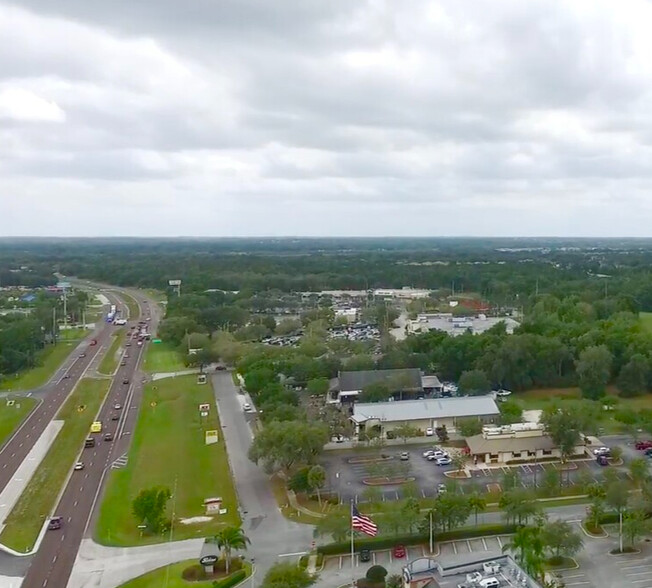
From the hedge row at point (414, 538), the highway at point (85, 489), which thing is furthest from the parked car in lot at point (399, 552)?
the highway at point (85, 489)

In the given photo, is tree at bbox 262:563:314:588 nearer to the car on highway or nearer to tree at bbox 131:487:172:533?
tree at bbox 131:487:172:533

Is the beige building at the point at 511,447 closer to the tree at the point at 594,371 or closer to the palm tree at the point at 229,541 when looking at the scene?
the tree at the point at 594,371

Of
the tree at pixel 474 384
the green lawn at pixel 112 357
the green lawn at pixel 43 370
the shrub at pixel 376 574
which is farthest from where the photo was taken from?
the green lawn at pixel 112 357

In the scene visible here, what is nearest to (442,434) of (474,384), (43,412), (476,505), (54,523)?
(474,384)

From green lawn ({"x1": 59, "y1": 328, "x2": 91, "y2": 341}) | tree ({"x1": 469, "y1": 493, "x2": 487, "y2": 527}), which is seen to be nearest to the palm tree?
tree ({"x1": 469, "y1": 493, "x2": 487, "y2": 527})

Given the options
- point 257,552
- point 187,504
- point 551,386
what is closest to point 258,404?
point 187,504

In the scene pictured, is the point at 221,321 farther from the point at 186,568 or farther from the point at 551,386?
the point at 186,568

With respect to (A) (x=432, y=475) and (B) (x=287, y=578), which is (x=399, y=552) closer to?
(B) (x=287, y=578)

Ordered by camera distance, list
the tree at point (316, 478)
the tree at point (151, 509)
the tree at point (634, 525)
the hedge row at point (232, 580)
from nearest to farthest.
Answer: the hedge row at point (232, 580)
the tree at point (634, 525)
the tree at point (151, 509)
the tree at point (316, 478)
